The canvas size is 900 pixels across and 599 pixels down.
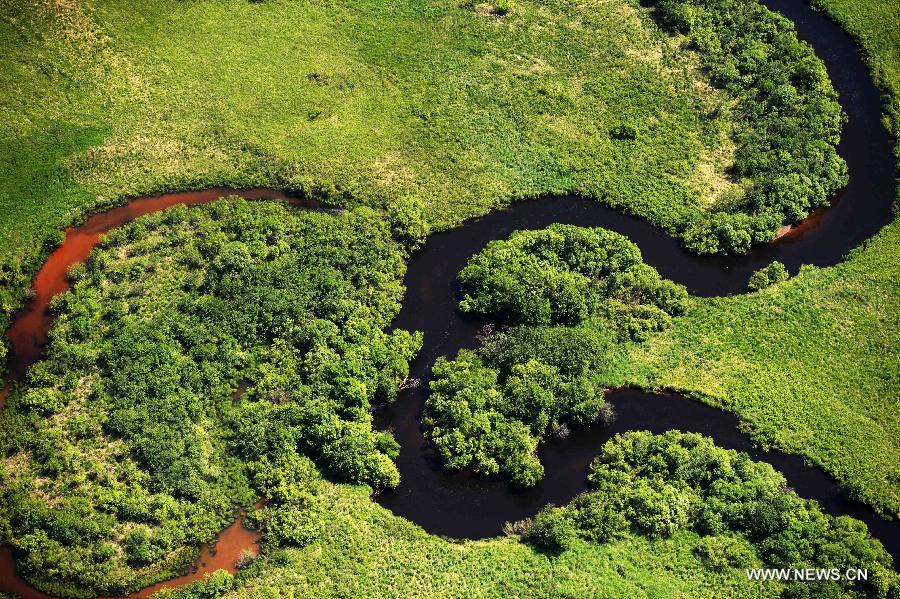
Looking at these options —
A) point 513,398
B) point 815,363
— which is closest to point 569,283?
point 513,398

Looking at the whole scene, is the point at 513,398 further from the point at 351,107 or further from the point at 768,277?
the point at 351,107

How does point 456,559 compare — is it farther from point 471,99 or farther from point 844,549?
point 471,99

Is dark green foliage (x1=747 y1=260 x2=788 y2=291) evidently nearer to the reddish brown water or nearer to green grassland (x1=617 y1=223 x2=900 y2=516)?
green grassland (x1=617 y1=223 x2=900 y2=516)

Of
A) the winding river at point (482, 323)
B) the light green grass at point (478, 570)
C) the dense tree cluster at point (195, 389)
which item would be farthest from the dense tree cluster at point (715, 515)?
the dense tree cluster at point (195, 389)

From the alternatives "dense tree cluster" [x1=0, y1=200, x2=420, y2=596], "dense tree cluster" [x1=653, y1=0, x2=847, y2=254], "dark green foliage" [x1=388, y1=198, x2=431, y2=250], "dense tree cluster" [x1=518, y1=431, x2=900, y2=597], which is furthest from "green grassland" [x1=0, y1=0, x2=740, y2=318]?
"dense tree cluster" [x1=518, y1=431, x2=900, y2=597]

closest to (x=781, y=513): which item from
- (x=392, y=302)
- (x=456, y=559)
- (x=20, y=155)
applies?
(x=456, y=559)

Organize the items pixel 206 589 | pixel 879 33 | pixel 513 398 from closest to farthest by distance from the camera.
→ pixel 206 589
pixel 513 398
pixel 879 33
